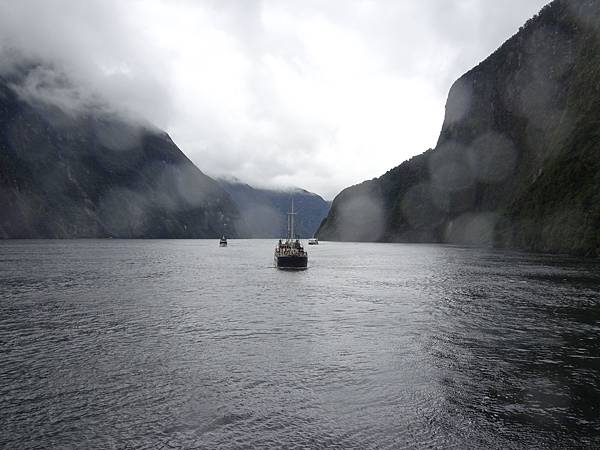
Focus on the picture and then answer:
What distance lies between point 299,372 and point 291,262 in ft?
181

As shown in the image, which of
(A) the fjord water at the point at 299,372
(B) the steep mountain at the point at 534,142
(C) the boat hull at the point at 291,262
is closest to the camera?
(A) the fjord water at the point at 299,372

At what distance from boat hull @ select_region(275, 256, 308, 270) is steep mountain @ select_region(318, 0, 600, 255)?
5776 cm

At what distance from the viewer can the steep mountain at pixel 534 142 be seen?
97125mm

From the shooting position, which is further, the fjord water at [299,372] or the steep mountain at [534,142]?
the steep mountain at [534,142]

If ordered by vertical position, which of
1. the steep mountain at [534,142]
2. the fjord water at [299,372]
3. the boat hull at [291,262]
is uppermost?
the steep mountain at [534,142]

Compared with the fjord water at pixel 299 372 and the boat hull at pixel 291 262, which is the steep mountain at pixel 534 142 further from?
the fjord water at pixel 299 372

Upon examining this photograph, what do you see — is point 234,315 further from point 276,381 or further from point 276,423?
point 276,423

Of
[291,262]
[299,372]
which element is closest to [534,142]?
[291,262]

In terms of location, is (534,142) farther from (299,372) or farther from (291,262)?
(299,372)

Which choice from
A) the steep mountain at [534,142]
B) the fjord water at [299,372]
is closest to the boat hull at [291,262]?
the fjord water at [299,372]

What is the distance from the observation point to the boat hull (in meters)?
72.8

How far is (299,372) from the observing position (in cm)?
1808

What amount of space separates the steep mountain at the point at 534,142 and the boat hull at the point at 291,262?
190 ft

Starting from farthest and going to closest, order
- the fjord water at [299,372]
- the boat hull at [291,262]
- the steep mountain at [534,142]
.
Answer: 1. the steep mountain at [534,142]
2. the boat hull at [291,262]
3. the fjord water at [299,372]
